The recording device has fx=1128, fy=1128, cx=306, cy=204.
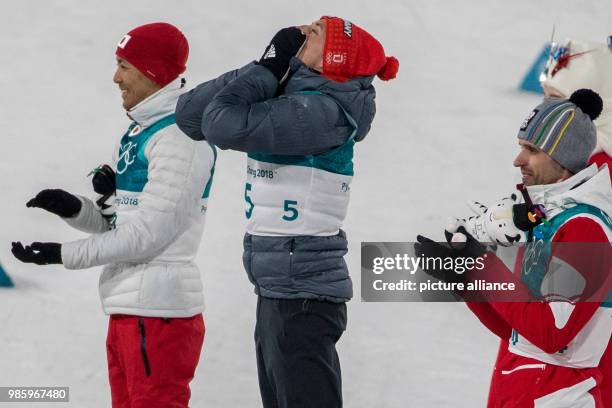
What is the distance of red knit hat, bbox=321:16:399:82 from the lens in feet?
9.46

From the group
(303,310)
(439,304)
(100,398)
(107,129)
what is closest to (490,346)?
(439,304)

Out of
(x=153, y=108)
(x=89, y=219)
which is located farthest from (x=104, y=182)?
(x=153, y=108)

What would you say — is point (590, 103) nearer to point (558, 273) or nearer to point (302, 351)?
point (558, 273)

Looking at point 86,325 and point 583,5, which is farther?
point 583,5

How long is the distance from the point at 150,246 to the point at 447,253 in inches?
39.1

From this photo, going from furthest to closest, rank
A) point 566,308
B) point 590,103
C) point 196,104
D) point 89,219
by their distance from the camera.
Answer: point 89,219 < point 196,104 < point 590,103 < point 566,308

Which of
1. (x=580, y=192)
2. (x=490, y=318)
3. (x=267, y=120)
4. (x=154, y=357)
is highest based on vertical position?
(x=267, y=120)

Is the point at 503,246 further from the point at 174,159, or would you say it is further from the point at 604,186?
the point at 174,159

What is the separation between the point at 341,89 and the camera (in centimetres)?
289

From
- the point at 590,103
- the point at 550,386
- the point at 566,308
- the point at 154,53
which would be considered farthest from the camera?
the point at 154,53

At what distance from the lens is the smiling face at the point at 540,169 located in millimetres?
2717

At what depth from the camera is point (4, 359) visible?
438 cm

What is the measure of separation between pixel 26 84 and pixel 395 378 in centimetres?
313

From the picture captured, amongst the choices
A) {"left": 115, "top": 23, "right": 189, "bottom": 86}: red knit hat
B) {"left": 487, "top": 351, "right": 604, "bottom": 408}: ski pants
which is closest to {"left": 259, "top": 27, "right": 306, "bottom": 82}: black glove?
{"left": 115, "top": 23, "right": 189, "bottom": 86}: red knit hat
